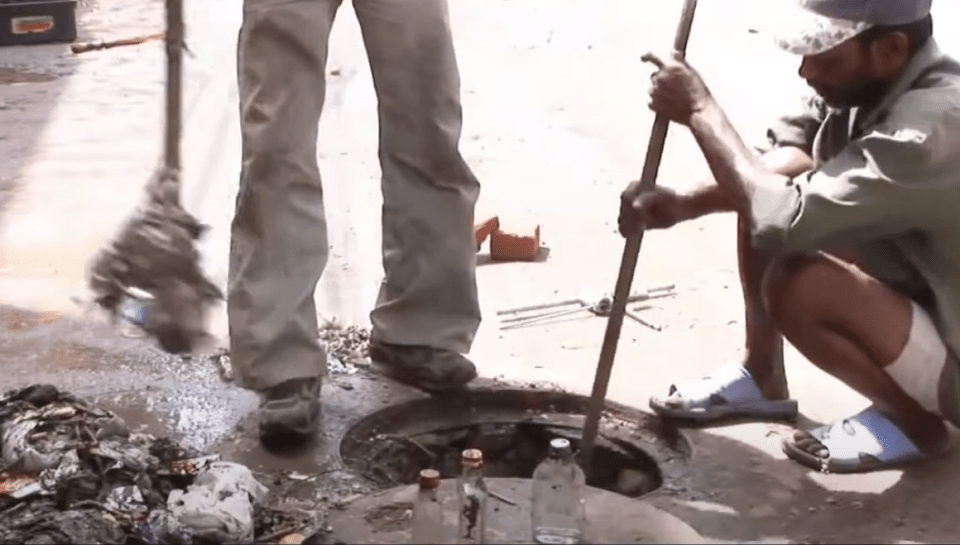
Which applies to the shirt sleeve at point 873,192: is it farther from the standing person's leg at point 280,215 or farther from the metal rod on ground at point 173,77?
the metal rod on ground at point 173,77

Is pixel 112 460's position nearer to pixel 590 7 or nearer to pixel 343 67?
pixel 343 67

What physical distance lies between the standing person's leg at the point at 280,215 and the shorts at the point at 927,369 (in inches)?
58.6

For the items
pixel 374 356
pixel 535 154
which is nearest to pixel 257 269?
pixel 374 356

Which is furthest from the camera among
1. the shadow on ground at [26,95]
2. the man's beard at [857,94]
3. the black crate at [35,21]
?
the black crate at [35,21]

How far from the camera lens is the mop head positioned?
444 centimetres

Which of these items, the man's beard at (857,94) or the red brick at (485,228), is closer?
the man's beard at (857,94)

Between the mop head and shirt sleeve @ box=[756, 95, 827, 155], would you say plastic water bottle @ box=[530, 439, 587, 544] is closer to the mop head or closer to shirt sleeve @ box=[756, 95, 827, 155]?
shirt sleeve @ box=[756, 95, 827, 155]

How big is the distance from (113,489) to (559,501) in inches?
41.7

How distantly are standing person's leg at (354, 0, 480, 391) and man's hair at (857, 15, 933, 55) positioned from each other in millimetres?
1096

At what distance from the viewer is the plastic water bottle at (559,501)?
285 cm

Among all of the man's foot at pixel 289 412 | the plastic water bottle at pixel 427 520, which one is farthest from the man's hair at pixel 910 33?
the man's foot at pixel 289 412

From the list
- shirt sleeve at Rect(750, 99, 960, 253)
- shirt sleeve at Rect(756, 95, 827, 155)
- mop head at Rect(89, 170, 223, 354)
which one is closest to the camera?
shirt sleeve at Rect(750, 99, 960, 253)

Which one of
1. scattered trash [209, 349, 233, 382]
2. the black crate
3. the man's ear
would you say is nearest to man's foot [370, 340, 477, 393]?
scattered trash [209, 349, 233, 382]

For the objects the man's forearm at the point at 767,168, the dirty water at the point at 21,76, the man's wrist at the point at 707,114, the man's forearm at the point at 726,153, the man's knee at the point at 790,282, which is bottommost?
the dirty water at the point at 21,76
